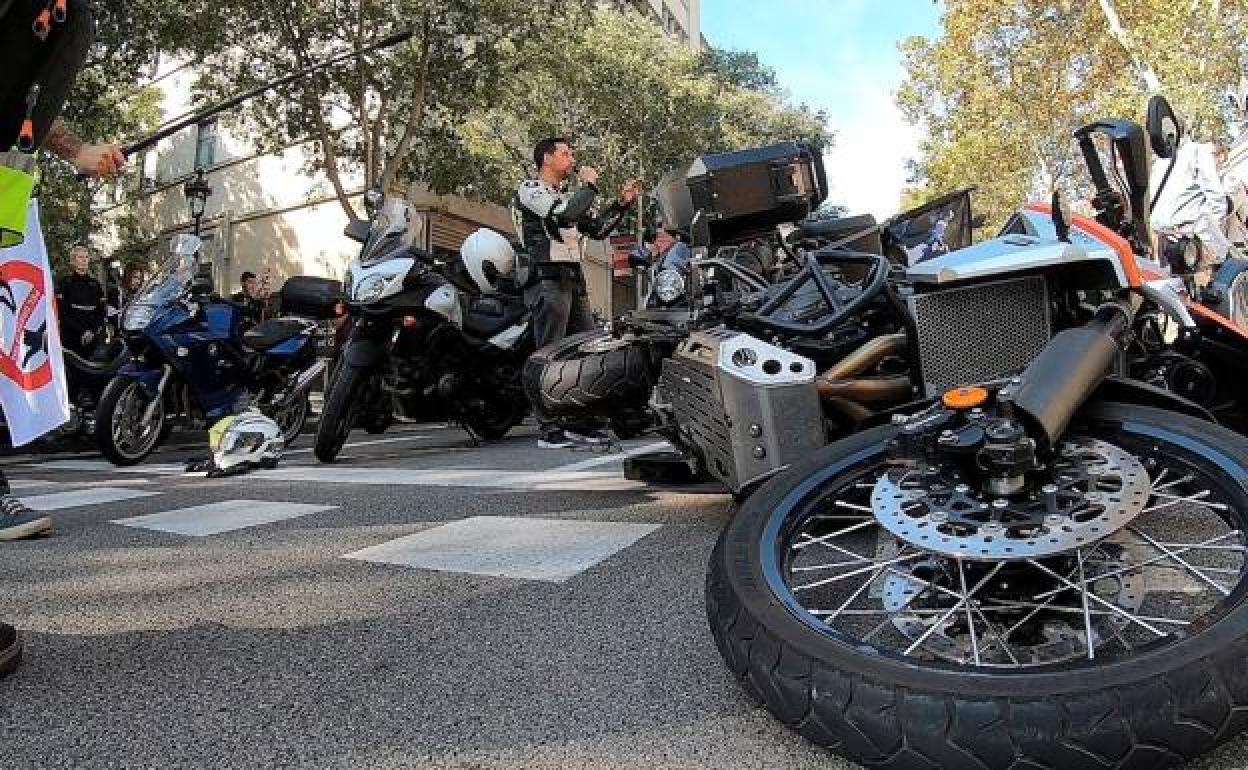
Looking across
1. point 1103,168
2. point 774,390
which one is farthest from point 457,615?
point 1103,168

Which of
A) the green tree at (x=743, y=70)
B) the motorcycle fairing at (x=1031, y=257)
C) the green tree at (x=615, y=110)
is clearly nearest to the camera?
the motorcycle fairing at (x=1031, y=257)

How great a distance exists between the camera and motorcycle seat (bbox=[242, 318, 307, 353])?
707 centimetres

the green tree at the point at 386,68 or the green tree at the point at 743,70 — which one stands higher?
the green tree at the point at 743,70

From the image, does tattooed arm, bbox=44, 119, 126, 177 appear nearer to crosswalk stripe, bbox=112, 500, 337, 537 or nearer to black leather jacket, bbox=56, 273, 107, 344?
crosswalk stripe, bbox=112, 500, 337, 537

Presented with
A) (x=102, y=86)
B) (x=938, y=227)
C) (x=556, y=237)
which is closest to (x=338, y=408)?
(x=556, y=237)

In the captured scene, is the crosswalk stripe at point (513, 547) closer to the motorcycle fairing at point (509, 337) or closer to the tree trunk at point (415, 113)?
the motorcycle fairing at point (509, 337)

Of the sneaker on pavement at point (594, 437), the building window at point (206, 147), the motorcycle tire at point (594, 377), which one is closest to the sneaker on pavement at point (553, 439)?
A: the sneaker on pavement at point (594, 437)

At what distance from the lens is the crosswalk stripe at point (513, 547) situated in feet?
9.31

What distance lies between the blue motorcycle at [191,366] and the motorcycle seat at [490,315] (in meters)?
1.43

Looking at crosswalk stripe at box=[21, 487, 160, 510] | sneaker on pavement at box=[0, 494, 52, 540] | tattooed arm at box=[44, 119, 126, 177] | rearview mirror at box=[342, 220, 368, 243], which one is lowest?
crosswalk stripe at box=[21, 487, 160, 510]

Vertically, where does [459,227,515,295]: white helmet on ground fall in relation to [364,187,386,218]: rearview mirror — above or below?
below

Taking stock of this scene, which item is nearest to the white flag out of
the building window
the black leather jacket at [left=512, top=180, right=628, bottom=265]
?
the black leather jacket at [left=512, top=180, right=628, bottom=265]

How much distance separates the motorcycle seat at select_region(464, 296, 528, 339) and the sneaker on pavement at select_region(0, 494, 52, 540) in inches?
133

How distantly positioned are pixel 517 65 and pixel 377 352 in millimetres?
10746
